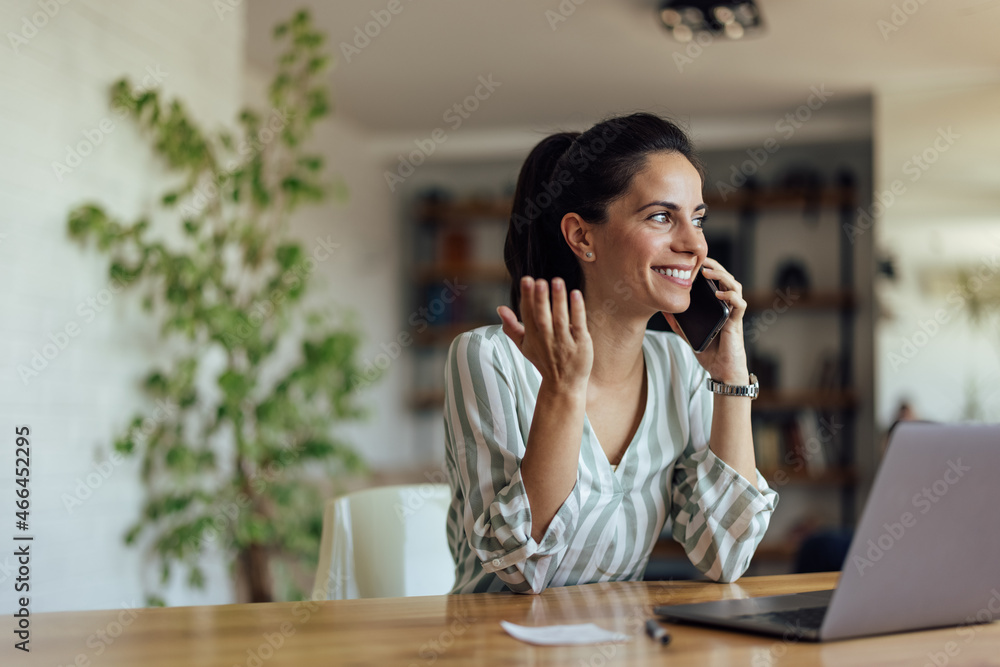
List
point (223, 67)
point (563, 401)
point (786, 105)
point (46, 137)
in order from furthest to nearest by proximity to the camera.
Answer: point (786, 105) → point (223, 67) → point (46, 137) → point (563, 401)

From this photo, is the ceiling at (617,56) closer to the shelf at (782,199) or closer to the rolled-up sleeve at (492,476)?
the shelf at (782,199)

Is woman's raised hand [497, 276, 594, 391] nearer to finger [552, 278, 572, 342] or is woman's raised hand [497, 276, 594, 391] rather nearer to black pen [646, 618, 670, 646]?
finger [552, 278, 572, 342]

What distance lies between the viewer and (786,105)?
17.0ft

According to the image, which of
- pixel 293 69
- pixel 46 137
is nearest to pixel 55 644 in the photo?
pixel 46 137

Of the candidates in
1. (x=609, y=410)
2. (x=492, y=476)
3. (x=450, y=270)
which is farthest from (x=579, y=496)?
(x=450, y=270)

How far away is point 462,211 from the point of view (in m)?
6.12

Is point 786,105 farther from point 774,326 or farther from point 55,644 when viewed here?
point 55,644

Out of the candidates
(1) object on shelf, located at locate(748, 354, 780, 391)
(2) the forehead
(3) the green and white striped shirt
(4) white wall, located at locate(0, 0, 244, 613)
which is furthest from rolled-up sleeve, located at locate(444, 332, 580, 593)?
(1) object on shelf, located at locate(748, 354, 780, 391)

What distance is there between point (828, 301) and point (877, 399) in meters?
0.89

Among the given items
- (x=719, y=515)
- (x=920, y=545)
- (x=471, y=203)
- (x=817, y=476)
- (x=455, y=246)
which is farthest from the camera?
(x=455, y=246)

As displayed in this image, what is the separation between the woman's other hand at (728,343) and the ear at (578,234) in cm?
19

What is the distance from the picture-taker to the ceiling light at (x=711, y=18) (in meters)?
3.66

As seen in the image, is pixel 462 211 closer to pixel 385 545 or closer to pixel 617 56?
pixel 617 56

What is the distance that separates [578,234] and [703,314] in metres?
0.24
